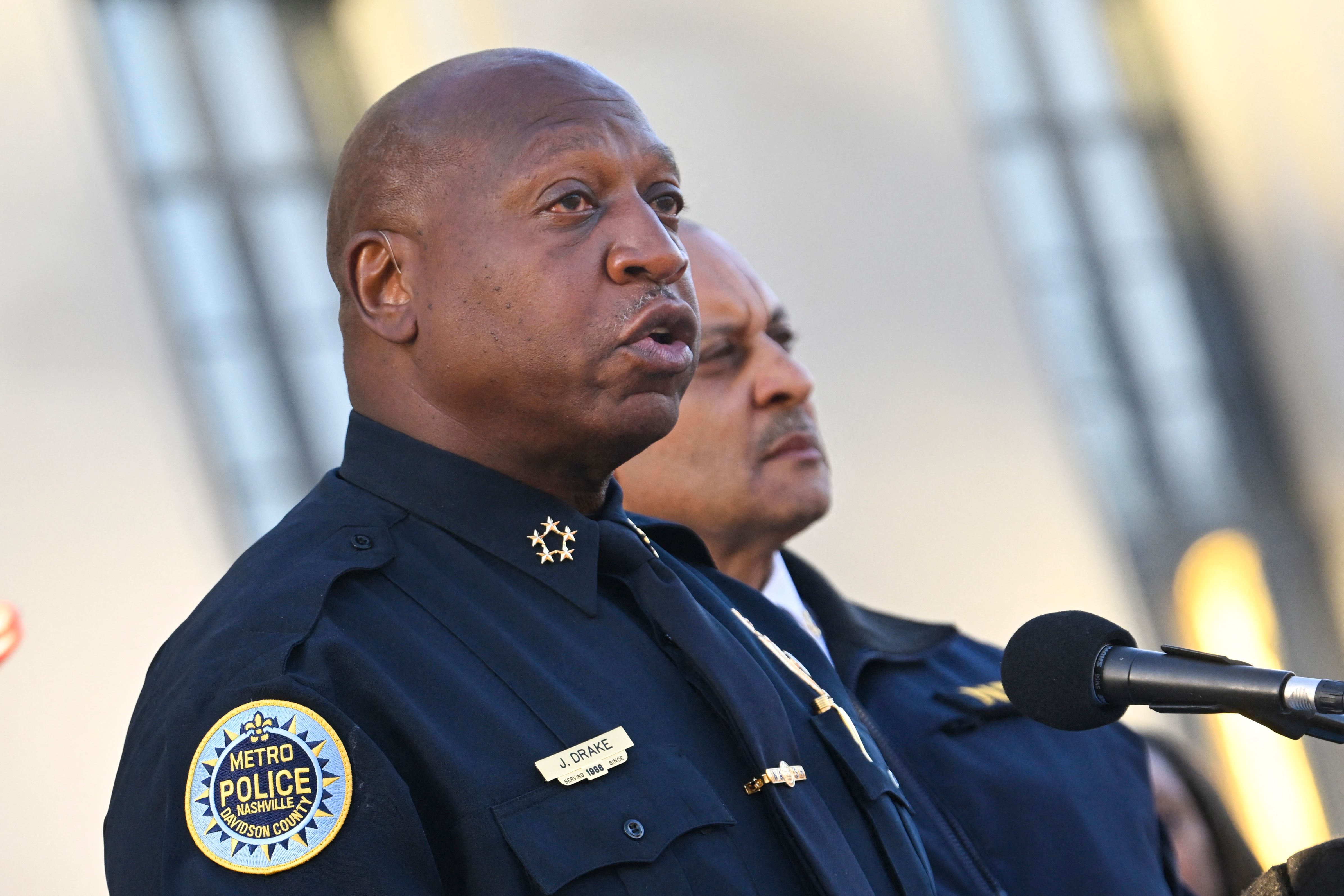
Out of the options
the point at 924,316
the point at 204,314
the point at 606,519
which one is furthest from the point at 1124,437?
the point at 606,519

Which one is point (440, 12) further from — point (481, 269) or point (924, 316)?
point (481, 269)

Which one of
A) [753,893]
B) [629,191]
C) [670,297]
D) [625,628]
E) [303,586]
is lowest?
[753,893]

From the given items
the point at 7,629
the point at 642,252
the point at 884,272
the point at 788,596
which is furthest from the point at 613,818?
the point at 884,272

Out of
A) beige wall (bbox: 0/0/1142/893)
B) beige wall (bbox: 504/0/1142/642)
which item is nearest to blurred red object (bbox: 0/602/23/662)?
beige wall (bbox: 0/0/1142/893)

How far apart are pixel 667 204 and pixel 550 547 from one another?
0.41 meters

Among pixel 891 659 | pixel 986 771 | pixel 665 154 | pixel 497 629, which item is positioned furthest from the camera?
pixel 891 659

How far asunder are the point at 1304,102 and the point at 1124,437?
213 cm

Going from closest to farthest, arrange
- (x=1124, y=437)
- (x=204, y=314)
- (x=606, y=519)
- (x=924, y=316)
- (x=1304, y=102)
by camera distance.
Answer: (x=606, y=519), (x=204, y=314), (x=924, y=316), (x=1124, y=437), (x=1304, y=102)

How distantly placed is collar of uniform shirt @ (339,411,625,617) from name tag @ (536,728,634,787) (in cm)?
18

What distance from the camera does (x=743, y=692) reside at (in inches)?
61.7

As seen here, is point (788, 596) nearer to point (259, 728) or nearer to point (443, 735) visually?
point (443, 735)

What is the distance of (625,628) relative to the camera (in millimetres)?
1578

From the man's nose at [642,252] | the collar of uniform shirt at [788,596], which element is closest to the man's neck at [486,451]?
the man's nose at [642,252]

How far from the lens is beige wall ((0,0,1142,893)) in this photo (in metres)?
4.30
